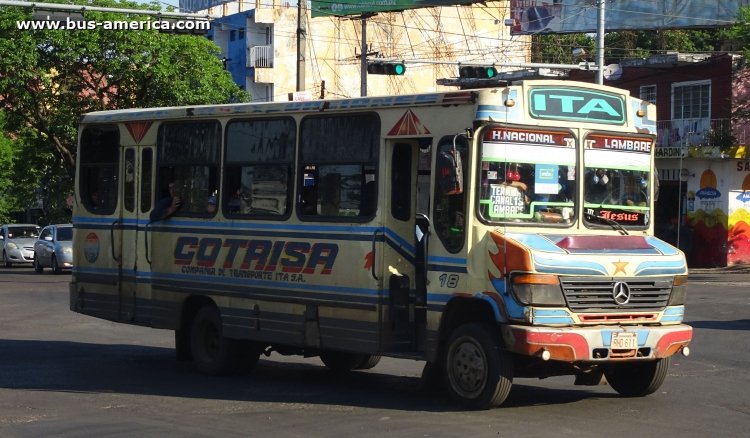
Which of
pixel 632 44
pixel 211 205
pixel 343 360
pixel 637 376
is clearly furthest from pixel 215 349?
pixel 632 44

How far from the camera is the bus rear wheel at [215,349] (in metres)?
13.9

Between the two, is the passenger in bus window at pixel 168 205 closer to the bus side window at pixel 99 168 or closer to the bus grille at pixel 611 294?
the bus side window at pixel 99 168

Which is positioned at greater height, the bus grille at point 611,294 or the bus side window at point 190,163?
the bus side window at point 190,163

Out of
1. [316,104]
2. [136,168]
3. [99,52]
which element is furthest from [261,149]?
[99,52]

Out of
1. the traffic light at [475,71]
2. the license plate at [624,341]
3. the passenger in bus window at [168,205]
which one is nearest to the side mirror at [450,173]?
the license plate at [624,341]

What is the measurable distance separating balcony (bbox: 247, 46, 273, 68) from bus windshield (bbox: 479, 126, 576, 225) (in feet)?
171

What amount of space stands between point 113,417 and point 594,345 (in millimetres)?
4339

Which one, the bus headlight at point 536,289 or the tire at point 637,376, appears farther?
the tire at point 637,376

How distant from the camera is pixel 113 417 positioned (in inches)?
428

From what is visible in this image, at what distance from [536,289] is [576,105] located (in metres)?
2.07

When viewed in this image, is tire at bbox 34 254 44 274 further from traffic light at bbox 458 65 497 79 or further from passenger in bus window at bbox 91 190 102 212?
passenger in bus window at bbox 91 190 102 212

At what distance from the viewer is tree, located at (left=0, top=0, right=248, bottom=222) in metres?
39.8

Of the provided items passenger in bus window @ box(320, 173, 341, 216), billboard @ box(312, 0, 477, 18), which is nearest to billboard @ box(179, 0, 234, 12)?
billboard @ box(312, 0, 477, 18)

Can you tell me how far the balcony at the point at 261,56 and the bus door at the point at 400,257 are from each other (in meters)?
51.4
